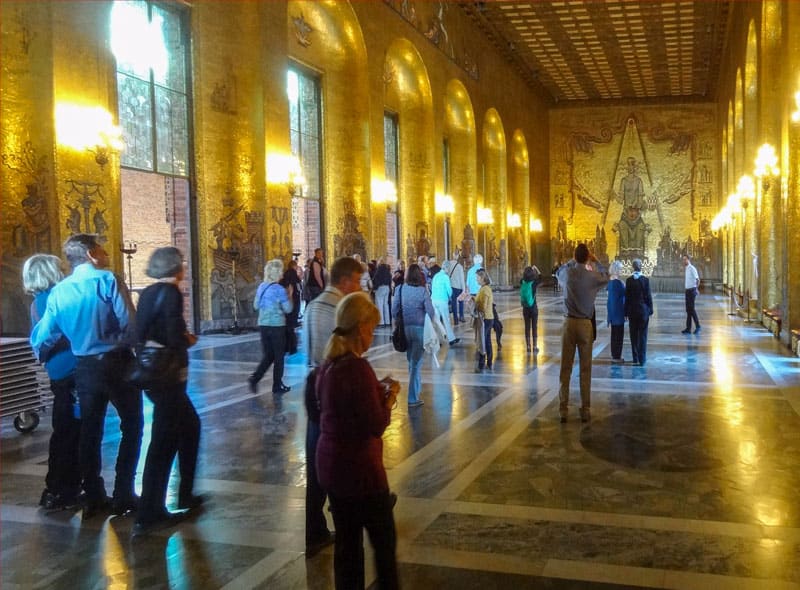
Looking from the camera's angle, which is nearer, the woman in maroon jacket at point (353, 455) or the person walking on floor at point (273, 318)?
the woman in maroon jacket at point (353, 455)

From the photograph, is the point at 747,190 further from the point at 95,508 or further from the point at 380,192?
the point at 95,508

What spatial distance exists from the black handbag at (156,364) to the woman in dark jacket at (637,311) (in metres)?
8.57

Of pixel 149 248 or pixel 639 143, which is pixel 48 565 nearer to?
pixel 149 248

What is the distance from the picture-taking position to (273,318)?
9859 mm

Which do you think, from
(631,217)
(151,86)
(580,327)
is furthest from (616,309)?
(631,217)

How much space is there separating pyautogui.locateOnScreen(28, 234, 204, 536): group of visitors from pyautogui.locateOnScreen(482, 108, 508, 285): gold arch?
104 feet

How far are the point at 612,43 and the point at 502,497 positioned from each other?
107 ft

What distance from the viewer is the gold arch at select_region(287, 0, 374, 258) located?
2206 centimetres

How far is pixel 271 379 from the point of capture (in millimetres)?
11141

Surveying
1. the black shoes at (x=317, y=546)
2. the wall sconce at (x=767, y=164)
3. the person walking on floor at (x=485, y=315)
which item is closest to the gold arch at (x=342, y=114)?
the person walking on floor at (x=485, y=315)

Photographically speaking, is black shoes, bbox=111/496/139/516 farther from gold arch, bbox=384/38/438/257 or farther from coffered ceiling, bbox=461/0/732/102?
coffered ceiling, bbox=461/0/732/102

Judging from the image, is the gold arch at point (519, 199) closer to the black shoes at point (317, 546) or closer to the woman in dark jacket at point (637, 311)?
the woman in dark jacket at point (637, 311)

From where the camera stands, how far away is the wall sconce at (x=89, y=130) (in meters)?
12.5

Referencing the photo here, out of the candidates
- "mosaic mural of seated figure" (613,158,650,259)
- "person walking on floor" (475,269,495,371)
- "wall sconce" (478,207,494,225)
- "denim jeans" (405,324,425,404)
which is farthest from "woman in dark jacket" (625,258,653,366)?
"mosaic mural of seated figure" (613,158,650,259)
